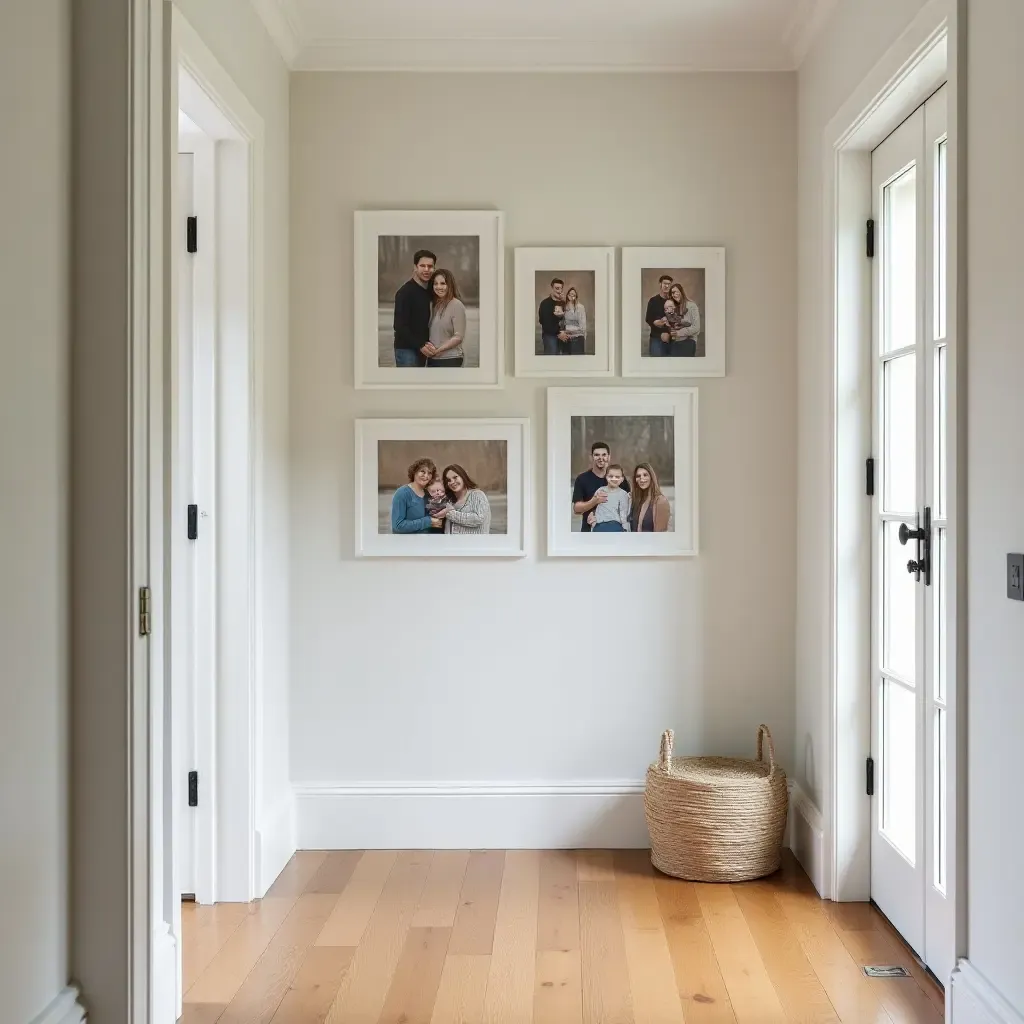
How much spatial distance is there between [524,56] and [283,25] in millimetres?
770

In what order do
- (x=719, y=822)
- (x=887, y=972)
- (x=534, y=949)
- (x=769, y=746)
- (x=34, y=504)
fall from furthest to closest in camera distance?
(x=769, y=746), (x=719, y=822), (x=534, y=949), (x=887, y=972), (x=34, y=504)

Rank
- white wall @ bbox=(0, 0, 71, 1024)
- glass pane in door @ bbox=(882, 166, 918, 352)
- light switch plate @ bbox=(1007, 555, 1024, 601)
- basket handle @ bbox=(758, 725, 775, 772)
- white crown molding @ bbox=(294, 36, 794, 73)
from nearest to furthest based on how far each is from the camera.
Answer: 1. white wall @ bbox=(0, 0, 71, 1024)
2. light switch plate @ bbox=(1007, 555, 1024, 601)
3. glass pane in door @ bbox=(882, 166, 918, 352)
4. basket handle @ bbox=(758, 725, 775, 772)
5. white crown molding @ bbox=(294, 36, 794, 73)

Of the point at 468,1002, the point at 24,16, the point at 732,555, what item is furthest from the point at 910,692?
the point at 24,16

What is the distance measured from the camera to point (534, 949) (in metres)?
2.69

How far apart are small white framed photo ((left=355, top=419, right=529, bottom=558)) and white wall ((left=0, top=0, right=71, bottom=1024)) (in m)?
1.60

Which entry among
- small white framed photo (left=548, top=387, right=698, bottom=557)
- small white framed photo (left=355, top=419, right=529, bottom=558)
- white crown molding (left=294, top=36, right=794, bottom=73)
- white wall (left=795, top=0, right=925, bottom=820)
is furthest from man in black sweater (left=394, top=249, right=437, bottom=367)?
white wall (left=795, top=0, right=925, bottom=820)

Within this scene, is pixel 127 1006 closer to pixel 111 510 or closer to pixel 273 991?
pixel 273 991

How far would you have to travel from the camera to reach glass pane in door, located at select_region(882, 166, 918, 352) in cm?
268

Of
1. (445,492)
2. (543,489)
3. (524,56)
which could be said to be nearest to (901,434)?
(543,489)

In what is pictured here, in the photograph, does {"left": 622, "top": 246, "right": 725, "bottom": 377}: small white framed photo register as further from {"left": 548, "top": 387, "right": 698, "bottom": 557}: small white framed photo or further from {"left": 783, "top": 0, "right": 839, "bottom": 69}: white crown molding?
{"left": 783, "top": 0, "right": 839, "bottom": 69}: white crown molding

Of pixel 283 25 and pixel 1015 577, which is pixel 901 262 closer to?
pixel 1015 577

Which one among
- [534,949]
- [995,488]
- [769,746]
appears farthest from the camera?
[769,746]

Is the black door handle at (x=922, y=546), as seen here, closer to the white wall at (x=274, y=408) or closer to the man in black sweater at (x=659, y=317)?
the man in black sweater at (x=659, y=317)

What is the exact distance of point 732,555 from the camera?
349 centimetres
